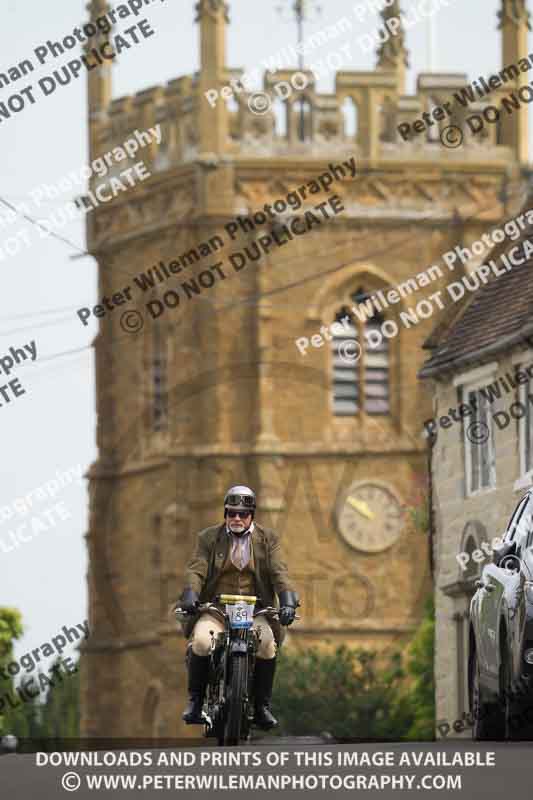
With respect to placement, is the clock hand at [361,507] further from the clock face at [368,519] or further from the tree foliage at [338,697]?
the tree foliage at [338,697]

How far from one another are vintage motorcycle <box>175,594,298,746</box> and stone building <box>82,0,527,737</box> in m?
54.6

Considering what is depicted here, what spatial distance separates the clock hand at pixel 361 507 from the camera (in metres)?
77.4

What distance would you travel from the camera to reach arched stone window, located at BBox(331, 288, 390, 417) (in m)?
77.6

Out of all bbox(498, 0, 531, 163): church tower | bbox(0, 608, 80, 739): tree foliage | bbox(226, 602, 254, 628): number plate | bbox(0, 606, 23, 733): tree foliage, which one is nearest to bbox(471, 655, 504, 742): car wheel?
bbox(226, 602, 254, 628): number plate

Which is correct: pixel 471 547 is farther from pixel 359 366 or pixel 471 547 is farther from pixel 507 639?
pixel 359 366

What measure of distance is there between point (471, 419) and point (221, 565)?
25670mm

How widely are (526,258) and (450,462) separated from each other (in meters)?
3.12

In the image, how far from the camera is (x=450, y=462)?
47500 mm

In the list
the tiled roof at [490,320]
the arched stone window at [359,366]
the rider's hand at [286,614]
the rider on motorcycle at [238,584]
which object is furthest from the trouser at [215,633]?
the arched stone window at [359,366]

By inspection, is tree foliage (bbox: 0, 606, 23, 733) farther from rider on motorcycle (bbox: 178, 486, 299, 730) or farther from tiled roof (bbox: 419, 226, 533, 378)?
rider on motorcycle (bbox: 178, 486, 299, 730)

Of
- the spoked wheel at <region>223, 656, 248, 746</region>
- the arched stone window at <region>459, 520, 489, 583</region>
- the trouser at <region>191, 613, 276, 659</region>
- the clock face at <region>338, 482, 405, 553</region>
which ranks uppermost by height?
the clock face at <region>338, 482, 405, 553</region>

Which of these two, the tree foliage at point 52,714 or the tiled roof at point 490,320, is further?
the tree foliage at point 52,714

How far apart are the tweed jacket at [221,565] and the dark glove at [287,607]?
14cm

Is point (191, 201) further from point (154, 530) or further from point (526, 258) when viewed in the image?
point (526, 258)
